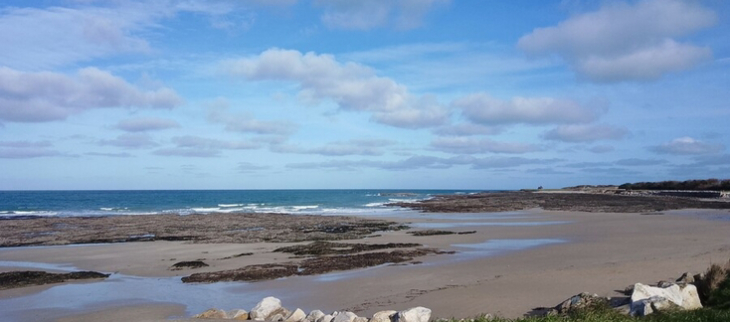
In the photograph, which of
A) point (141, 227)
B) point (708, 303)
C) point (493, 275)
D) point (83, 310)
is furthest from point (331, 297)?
point (141, 227)

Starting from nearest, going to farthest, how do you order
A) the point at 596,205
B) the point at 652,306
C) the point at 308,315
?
the point at 652,306
the point at 308,315
the point at 596,205

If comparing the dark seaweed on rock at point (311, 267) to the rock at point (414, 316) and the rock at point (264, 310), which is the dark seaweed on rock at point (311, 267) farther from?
the rock at point (414, 316)

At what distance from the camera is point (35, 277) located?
51.8 feet

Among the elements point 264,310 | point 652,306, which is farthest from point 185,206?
point 652,306

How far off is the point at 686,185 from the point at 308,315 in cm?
8579

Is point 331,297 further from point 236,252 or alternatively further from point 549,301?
point 236,252

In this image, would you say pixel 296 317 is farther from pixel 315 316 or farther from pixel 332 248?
pixel 332 248

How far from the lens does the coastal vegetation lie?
7094 centimetres

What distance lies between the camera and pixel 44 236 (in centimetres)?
3077

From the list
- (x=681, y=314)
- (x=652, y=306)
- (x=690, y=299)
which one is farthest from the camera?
(x=690, y=299)

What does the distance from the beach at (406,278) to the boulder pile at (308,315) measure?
56.2 inches

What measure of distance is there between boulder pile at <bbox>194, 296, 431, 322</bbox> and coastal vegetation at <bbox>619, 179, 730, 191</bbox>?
74.6m

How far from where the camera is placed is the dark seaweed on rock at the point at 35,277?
15.1 metres

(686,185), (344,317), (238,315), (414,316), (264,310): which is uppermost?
(686,185)
